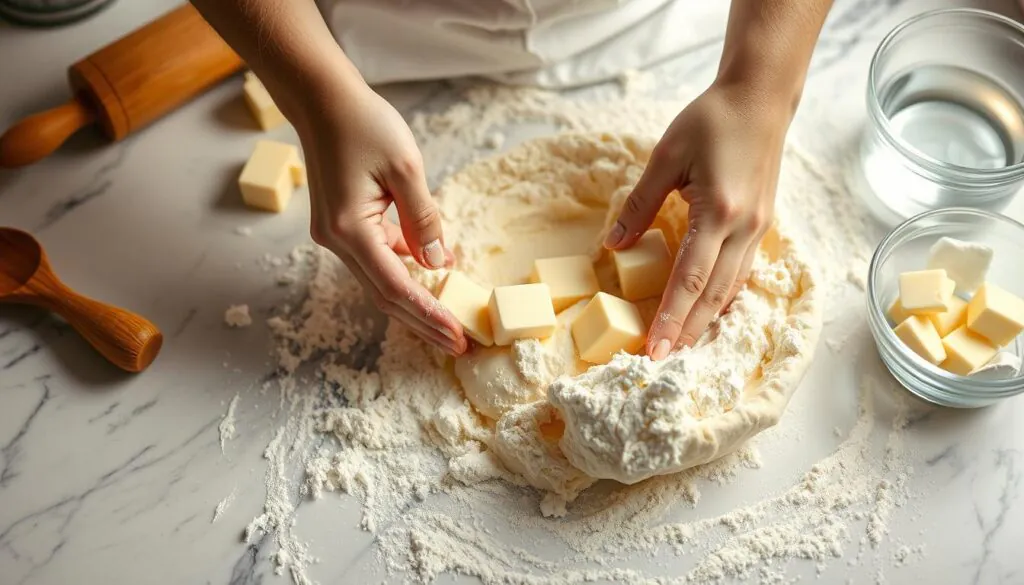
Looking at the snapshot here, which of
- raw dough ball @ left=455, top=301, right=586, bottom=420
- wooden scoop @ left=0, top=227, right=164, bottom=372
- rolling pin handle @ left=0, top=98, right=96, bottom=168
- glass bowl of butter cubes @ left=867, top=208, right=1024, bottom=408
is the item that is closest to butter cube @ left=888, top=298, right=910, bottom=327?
glass bowl of butter cubes @ left=867, top=208, right=1024, bottom=408

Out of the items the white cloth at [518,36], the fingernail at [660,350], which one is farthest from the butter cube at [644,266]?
the white cloth at [518,36]

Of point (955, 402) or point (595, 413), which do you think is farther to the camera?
point (955, 402)

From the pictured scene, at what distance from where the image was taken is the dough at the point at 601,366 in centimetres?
120

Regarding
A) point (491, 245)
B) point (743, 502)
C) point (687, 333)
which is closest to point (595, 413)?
point (687, 333)

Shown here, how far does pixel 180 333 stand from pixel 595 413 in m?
0.75

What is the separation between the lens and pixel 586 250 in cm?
152

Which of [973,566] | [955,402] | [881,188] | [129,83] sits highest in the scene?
[129,83]

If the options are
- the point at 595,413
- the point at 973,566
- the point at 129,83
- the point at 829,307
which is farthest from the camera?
the point at 129,83

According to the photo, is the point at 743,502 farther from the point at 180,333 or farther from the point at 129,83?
the point at 129,83

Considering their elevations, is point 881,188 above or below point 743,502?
above

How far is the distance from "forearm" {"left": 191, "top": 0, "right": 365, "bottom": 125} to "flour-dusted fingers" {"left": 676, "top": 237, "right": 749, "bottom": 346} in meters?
0.59

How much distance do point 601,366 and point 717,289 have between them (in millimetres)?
205

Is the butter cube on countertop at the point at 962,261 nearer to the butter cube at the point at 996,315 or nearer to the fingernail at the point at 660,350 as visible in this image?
the butter cube at the point at 996,315

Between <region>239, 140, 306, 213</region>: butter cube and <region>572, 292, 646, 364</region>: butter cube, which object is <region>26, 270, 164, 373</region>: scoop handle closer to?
<region>239, 140, 306, 213</region>: butter cube
